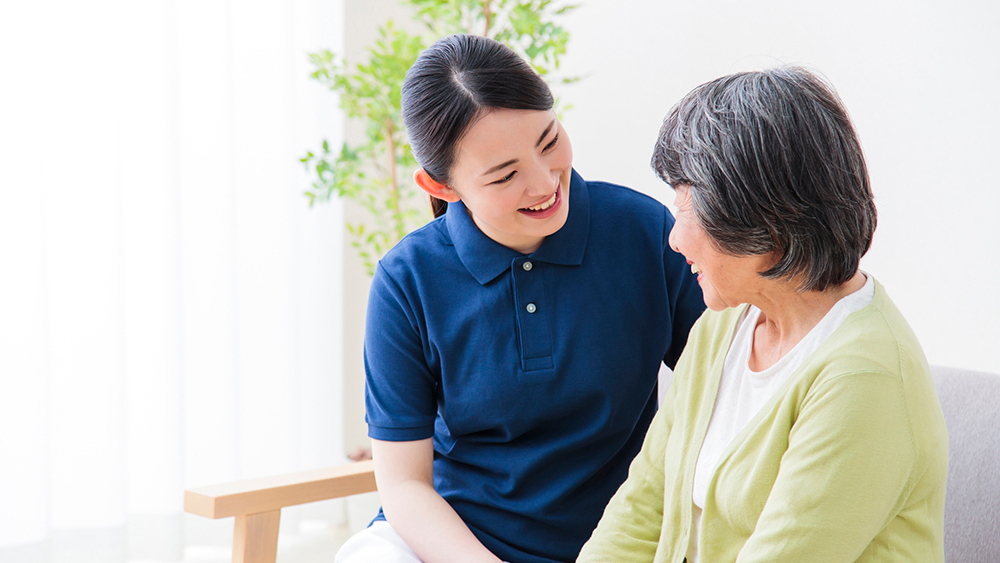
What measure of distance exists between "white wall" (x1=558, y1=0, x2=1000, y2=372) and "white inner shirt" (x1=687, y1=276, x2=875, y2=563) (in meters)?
0.64

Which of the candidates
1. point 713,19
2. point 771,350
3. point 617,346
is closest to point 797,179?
point 771,350

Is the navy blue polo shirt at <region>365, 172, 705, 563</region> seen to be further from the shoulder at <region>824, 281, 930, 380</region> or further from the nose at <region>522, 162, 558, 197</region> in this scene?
the shoulder at <region>824, 281, 930, 380</region>

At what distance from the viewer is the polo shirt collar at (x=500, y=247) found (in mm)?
1308

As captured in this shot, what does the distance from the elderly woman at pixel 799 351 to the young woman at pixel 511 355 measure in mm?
276

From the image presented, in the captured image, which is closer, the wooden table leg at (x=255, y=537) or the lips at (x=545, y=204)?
the lips at (x=545, y=204)

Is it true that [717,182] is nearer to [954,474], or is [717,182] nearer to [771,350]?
[771,350]

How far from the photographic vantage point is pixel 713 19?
1967mm

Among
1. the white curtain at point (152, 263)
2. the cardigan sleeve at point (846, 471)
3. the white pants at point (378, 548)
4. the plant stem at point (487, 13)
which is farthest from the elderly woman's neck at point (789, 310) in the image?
the white curtain at point (152, 263)

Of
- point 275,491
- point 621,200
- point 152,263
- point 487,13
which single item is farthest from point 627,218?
point 152,263

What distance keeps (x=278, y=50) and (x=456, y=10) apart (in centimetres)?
74

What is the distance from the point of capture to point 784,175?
0.87 m

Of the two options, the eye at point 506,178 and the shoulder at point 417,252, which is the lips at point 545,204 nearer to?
the eye at point 506,178

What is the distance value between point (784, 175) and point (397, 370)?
689mm

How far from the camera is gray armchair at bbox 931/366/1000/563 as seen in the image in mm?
1104
